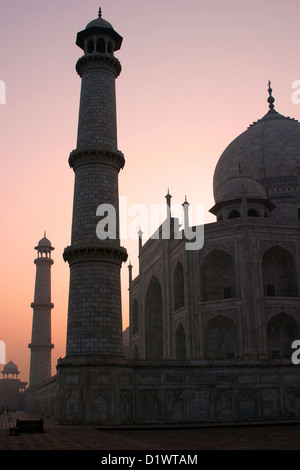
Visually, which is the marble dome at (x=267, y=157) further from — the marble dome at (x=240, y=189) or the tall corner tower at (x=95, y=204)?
the tall corner tower at (x=95, y=204)

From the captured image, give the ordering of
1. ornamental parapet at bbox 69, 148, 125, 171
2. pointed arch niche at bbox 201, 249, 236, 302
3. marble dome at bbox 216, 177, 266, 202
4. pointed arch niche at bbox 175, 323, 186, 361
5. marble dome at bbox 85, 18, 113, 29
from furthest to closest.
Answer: marble dome at bbox 216, 177, 266, 202, pointed arch niche at bbox 175, 323, 186, 361, pointed arch niche at bbox 201, 249, 236, 302, marble dome at bbox 85, 18, 113, 29, ornamental parapet at bbox 69, 148, 125, 171

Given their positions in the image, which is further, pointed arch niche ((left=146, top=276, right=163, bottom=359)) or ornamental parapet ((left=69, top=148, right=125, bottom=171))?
pointed arch niche ((left=146, top=276, right=163, bottom=359))

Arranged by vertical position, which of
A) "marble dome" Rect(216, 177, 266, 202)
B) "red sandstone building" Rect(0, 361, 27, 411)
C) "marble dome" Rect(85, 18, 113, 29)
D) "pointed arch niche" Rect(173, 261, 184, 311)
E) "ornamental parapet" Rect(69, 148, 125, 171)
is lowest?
"red sandstone building" Rect(0, 361, 27, 411)

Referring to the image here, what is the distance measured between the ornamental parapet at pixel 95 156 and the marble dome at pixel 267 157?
18730 millimetres

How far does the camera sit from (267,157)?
43.4 m

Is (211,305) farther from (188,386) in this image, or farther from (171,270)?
(188,386)

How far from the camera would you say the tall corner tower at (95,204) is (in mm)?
20484

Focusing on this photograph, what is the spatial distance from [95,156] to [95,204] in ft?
7.07

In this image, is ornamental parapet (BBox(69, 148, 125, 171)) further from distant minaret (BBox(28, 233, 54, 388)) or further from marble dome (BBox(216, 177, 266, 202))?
distant minaret (BBox(28, 233, 54, 388))

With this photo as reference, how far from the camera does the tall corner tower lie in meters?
20.5

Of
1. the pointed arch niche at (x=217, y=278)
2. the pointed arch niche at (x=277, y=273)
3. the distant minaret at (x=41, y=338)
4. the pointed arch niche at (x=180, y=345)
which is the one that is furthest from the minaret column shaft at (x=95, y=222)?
the distant minaret at (x=41, y=338)

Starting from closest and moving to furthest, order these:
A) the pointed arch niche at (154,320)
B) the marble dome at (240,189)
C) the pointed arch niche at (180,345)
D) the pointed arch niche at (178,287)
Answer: the pointed arch niche at (180,345) < the pointed arch niche at (178,287) < the marble dome at (240,189) < the pointed arch niche at (154,320)

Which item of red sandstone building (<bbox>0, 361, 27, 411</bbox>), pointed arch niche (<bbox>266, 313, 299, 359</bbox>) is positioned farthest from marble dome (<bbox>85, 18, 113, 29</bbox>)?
red sandstone building (<bbox>0, 361, 27, 411</bbox>)

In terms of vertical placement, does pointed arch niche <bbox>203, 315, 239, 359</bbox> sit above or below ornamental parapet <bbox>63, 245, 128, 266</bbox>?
below
